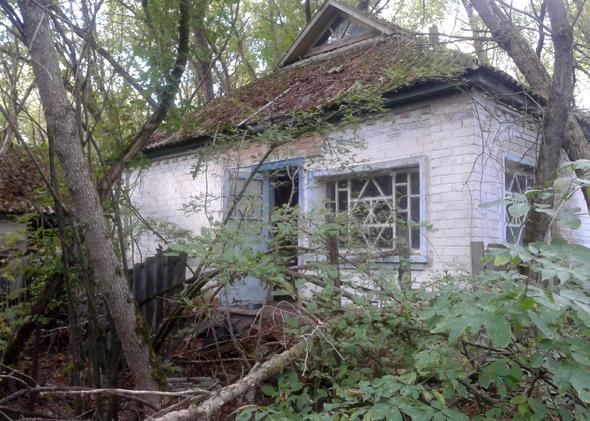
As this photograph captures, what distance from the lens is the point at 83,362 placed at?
368 cm

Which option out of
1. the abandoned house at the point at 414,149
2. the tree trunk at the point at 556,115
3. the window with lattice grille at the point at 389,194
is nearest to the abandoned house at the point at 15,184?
the abandoned house at the point at 414,149

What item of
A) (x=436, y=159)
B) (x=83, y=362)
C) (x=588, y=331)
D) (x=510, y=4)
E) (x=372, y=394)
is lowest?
(x=83, y=362)

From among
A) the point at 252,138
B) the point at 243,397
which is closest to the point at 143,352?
the point at 243,397

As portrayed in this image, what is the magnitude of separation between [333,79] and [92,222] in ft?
17.5

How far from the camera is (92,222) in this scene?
3.13 meters

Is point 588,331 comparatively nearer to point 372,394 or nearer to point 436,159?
point 372,394

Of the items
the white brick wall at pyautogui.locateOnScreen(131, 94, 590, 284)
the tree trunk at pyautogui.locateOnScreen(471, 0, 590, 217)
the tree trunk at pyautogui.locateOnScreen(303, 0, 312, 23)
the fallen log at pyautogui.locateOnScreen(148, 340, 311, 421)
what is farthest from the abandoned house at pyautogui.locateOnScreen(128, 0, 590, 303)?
the tree trunk at pyautogui.locateOnScreen(303, 0, 312, 23)

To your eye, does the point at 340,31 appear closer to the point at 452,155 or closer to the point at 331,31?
the point at 331,31

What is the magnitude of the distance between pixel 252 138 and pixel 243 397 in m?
2.48

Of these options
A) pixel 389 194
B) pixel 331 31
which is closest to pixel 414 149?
pixel 389 194

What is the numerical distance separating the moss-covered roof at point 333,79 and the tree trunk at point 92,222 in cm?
125

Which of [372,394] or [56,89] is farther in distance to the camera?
[56,89]

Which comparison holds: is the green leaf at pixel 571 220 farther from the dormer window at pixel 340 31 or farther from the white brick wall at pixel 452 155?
the dormer window at pixel 340 31

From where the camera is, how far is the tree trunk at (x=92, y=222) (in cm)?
314
